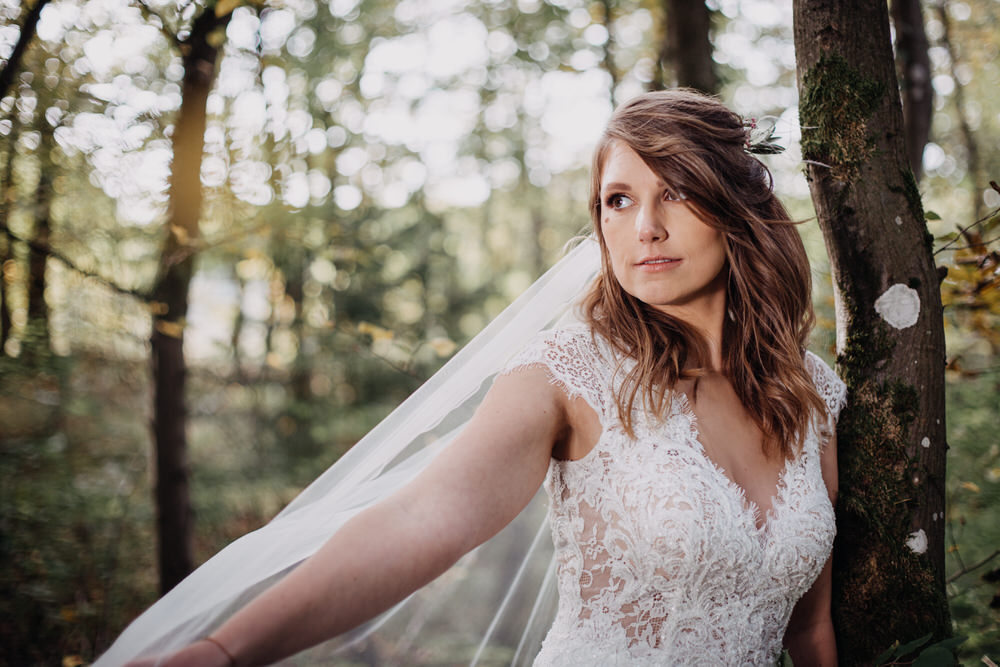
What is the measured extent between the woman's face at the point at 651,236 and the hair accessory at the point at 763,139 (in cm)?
31

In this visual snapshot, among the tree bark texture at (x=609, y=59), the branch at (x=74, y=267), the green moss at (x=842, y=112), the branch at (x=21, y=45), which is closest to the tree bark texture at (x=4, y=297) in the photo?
the branch at (x=74, y=267)

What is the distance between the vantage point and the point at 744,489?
5.65 feet

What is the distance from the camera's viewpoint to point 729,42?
8070 mm

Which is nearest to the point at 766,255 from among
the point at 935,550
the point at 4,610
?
the point at 935,550

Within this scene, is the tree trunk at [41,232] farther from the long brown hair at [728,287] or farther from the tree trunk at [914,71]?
the tree trunk at [914,71]

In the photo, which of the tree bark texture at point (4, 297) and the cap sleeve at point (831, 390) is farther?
the tree bark texture at point (4, 297)

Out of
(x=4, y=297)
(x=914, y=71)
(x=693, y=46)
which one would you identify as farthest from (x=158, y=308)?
(x=914, y=71)

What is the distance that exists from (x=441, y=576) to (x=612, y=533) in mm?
512

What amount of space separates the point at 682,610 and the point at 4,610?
4.05m

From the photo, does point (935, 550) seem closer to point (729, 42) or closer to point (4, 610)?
point (4, 610)

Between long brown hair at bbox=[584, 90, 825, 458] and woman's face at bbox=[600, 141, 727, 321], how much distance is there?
0.12ft

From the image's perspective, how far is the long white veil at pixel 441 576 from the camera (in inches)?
51.6

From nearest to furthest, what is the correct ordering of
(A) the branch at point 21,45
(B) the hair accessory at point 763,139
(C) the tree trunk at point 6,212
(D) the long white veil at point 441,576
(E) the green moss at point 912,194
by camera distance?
(D) the long white veil at point 441,576 → (E) the green moss at point 912,194 → (B) the hair accessory at point 763,139 → (A) the branch at point 21,45 → (C) the tree trunk at point 6,212

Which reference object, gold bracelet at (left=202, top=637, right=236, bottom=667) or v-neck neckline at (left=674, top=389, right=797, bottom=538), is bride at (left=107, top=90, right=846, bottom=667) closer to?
v-neck neckline at (left=674, top=389, right=797, bottom=538)
